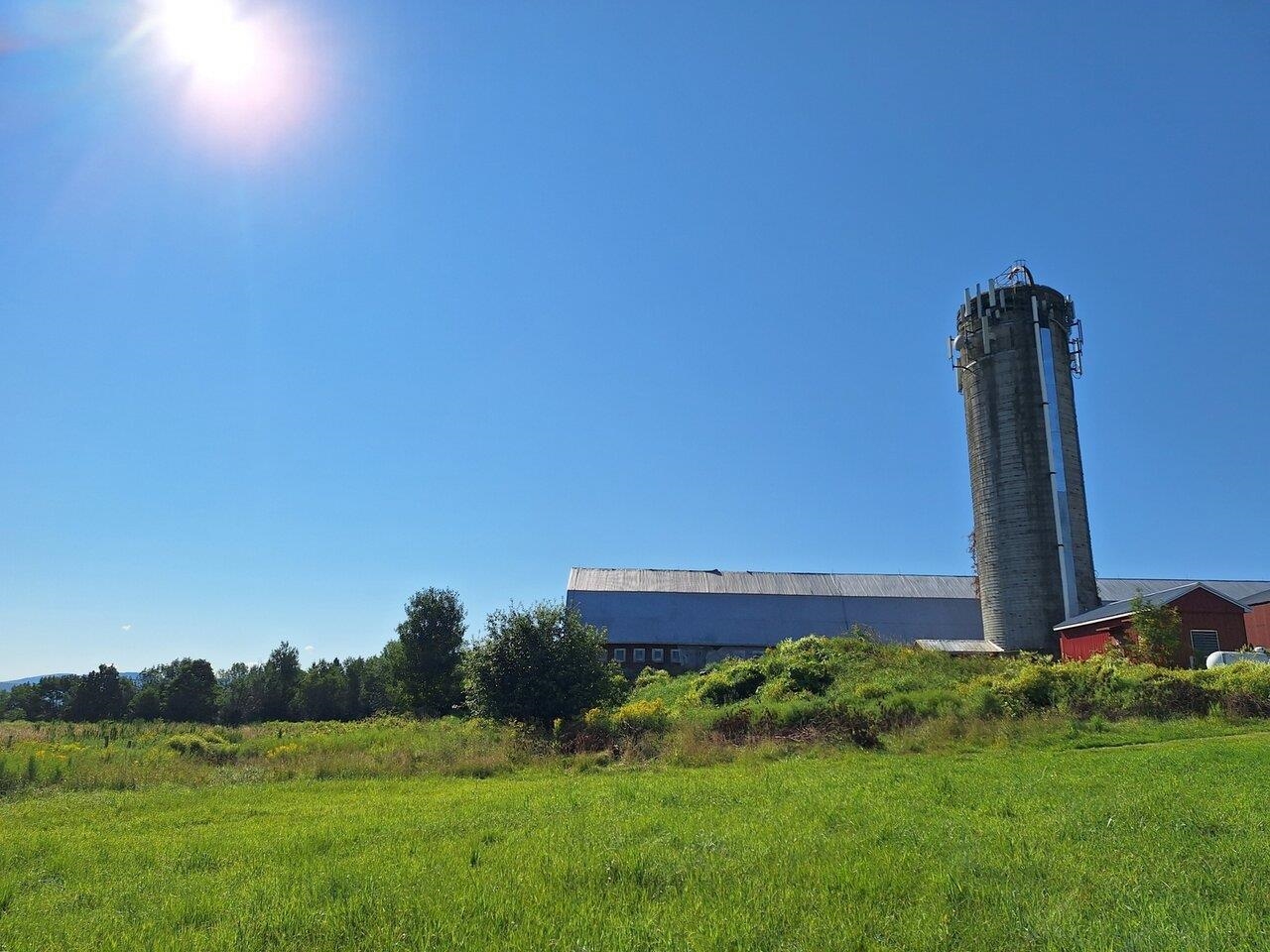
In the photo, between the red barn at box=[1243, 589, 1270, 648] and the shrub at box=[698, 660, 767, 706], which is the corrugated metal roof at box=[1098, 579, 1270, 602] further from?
the shrub at box=[698, 660, 767, 706]

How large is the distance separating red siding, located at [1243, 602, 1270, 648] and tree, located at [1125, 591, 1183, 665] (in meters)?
9.50

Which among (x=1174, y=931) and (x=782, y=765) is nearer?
(x=1174, y=931)

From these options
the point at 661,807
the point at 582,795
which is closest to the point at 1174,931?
the point at 661,807

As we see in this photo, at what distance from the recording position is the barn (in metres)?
61.3

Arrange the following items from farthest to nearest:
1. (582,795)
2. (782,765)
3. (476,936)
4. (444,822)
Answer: (782,765) → (582,795) → (444,822) → (476,936)

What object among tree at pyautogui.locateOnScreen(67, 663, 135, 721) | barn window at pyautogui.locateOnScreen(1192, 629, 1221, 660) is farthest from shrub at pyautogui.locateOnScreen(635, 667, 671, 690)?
tree at pyautogui.locateOnScreen(67, 663, 135, 721)

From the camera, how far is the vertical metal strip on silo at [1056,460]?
42.7m

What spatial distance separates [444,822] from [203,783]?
10.1 meters

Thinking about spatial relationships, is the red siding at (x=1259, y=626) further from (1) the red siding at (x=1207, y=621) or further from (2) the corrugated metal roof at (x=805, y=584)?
(2) the corrugated metal roof at (x=805, y=584)

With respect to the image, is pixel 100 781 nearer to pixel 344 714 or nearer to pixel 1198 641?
pixel 1198 641

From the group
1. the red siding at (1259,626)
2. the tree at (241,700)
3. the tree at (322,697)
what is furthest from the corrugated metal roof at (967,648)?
the tree at (241,700)

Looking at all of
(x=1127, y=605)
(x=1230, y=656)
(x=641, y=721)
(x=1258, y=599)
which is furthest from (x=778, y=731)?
(x=1258, y=599)

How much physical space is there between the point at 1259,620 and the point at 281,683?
7531 cm

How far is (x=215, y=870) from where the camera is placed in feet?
25.0
